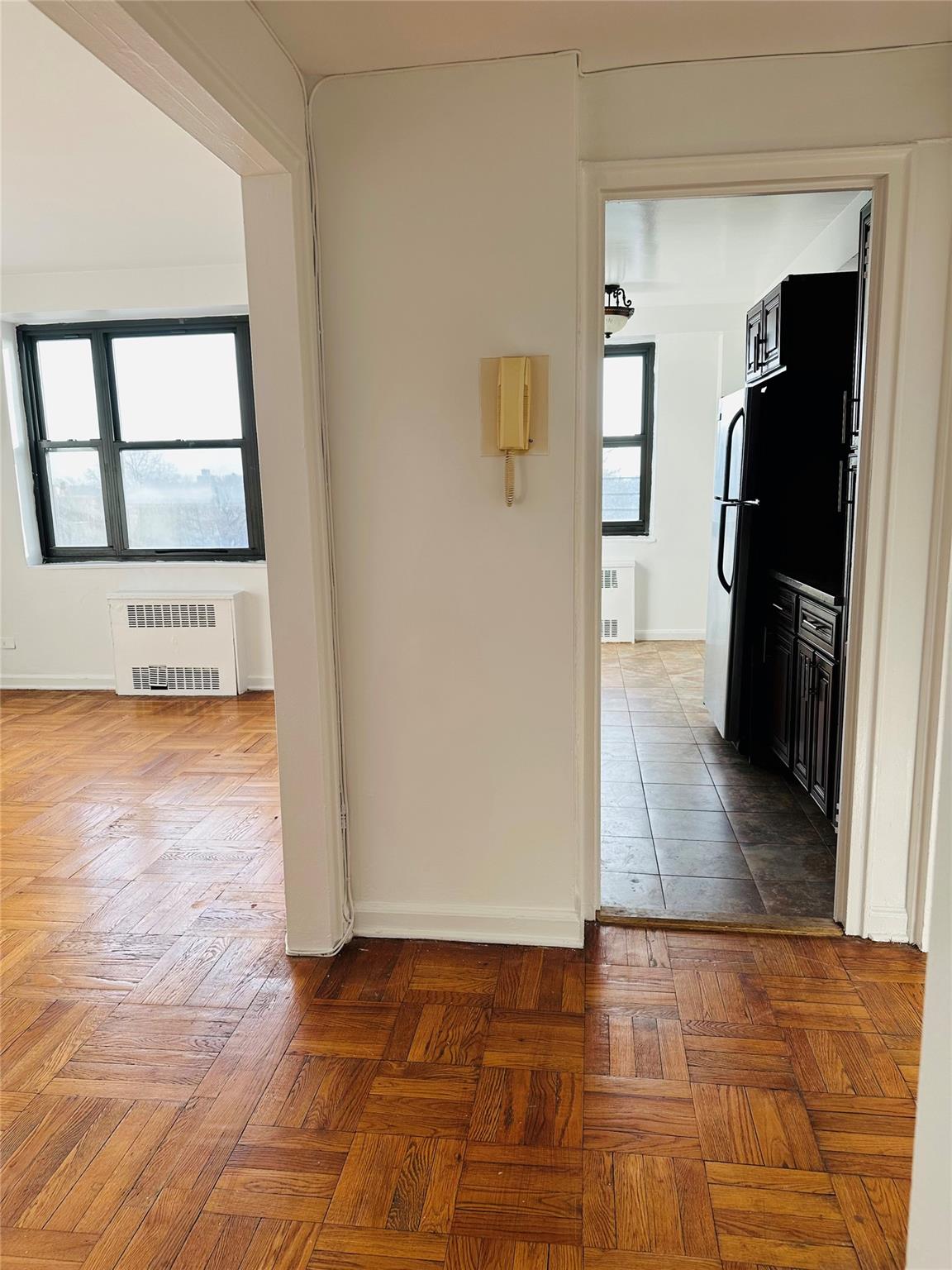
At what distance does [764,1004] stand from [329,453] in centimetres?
188

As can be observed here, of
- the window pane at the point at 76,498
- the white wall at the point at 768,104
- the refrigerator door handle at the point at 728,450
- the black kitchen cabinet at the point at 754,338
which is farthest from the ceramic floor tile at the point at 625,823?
the window pane at the point at 76,498

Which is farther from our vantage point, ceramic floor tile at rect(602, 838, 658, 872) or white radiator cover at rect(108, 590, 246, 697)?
white radiator cover at rect(108, 590, 246, 697)

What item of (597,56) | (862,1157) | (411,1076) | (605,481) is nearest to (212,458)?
(605,481)

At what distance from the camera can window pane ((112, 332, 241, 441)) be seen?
17.9 feet

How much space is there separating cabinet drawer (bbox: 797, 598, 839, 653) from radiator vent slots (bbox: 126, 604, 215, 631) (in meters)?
3.62

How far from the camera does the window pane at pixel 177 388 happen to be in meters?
5.47

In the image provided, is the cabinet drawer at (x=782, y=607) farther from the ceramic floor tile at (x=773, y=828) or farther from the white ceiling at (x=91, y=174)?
the white ceiling at (x=91, y=174)

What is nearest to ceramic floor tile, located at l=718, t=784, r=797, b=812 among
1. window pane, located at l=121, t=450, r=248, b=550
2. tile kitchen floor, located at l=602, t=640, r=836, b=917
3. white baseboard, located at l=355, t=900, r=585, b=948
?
tile kitchen floor, located at l=602, t=640, r=836, b=917

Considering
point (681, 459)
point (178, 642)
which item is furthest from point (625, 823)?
point (681, 459)

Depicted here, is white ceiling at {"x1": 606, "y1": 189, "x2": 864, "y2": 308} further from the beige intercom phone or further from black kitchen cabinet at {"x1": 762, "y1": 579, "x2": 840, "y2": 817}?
black kitchen cabinet at {"x1": 762, "y1": 579, "x2": 840, "y2": 817}

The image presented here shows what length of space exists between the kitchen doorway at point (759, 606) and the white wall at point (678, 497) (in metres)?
0.86

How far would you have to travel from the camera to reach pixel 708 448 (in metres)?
6.77

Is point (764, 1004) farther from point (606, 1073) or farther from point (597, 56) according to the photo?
point (597, 56)

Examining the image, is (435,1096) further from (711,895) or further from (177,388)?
(177,388)
